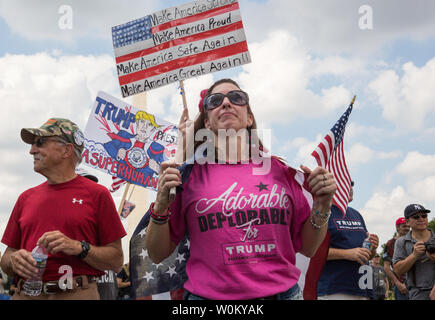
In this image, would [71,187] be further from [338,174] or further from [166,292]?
[338,174]

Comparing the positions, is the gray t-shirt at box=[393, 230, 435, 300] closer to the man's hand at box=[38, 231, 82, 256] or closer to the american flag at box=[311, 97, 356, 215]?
the american flag at box=[311, 97, 356, 215]

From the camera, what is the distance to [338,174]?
14.4ft

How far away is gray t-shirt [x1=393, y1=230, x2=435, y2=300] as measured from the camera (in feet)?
20.8

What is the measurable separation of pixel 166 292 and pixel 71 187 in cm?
110

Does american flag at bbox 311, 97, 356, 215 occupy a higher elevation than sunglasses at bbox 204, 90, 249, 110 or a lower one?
lower

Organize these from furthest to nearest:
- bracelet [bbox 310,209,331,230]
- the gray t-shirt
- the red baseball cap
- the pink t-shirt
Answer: the red baseball cap
the gray t-shirt
bracelet [bbox 310,209,331,230]
the pink t-shirt

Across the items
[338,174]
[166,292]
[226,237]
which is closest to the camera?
[226,237]

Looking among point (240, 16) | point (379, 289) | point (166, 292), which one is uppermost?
point (240, 16)

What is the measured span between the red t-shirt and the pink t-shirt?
3.23 ft

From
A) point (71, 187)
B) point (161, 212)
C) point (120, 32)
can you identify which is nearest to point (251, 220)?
point (161, 212)

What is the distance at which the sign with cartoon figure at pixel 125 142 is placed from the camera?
8156 mm

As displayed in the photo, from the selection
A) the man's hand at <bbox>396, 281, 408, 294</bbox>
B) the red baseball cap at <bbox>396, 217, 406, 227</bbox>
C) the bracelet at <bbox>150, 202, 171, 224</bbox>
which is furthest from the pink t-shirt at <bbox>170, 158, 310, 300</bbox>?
the red baseball cap at <bbox>396, 217, 406, 227</bbox>

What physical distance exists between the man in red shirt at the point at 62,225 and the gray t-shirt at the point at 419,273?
442cm

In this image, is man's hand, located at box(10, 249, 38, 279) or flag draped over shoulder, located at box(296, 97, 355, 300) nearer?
man's hand, located at box(10, 249, 38, 279)
